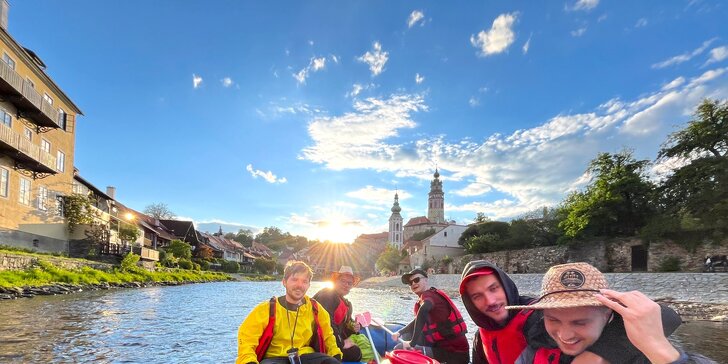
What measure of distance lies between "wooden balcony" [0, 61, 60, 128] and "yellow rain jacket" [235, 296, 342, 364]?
26.4 meters

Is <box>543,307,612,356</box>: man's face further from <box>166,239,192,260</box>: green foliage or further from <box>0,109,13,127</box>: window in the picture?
<box>166,239,192,260</box>: green foliage

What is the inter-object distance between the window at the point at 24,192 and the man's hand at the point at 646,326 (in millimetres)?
32705

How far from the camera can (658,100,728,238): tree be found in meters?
23.6

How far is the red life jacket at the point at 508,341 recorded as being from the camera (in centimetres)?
277

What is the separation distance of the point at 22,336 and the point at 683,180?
3327cm

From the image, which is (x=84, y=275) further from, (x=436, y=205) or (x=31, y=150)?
(x=436, y=205)

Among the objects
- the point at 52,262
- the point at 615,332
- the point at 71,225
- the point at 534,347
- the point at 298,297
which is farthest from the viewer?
the point at 71,225

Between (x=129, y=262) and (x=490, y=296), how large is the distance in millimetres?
36926

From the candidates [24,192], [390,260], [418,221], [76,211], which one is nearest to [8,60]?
[24,192]

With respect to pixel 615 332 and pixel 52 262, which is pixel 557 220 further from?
pixel 615 332

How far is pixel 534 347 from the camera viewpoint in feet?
7.81

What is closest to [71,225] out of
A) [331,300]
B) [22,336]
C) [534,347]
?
[22,336]

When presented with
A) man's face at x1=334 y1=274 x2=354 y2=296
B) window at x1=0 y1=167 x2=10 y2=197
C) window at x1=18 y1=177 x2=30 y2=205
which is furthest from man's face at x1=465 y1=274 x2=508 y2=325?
window at x1=18 y1=177 x2=30 y2=205

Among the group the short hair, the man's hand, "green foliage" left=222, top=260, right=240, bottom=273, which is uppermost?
the man's hand
